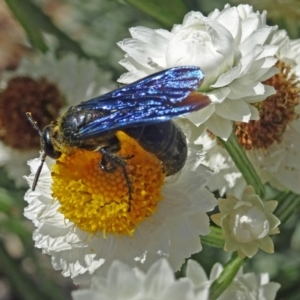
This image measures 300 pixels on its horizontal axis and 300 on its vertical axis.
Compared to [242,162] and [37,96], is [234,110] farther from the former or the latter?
[37,96]

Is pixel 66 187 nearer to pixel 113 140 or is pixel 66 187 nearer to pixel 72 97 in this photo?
pixel 113 140

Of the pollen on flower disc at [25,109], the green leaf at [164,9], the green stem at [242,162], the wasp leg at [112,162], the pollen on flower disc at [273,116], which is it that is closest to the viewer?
the wasp leg at [112,162]

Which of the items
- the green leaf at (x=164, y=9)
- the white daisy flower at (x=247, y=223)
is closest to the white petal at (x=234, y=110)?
the white daisy flower at (x=247, y=223)

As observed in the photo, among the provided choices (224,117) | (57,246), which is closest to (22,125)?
(57,246)

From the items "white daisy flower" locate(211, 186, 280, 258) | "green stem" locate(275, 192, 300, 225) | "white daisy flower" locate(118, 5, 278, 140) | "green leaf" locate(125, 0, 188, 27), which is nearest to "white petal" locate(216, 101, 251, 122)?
"white daisy flower" locate(118, 5, 278, 140)

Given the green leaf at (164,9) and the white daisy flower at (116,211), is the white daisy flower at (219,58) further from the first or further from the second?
the green leaf at (164,9)
